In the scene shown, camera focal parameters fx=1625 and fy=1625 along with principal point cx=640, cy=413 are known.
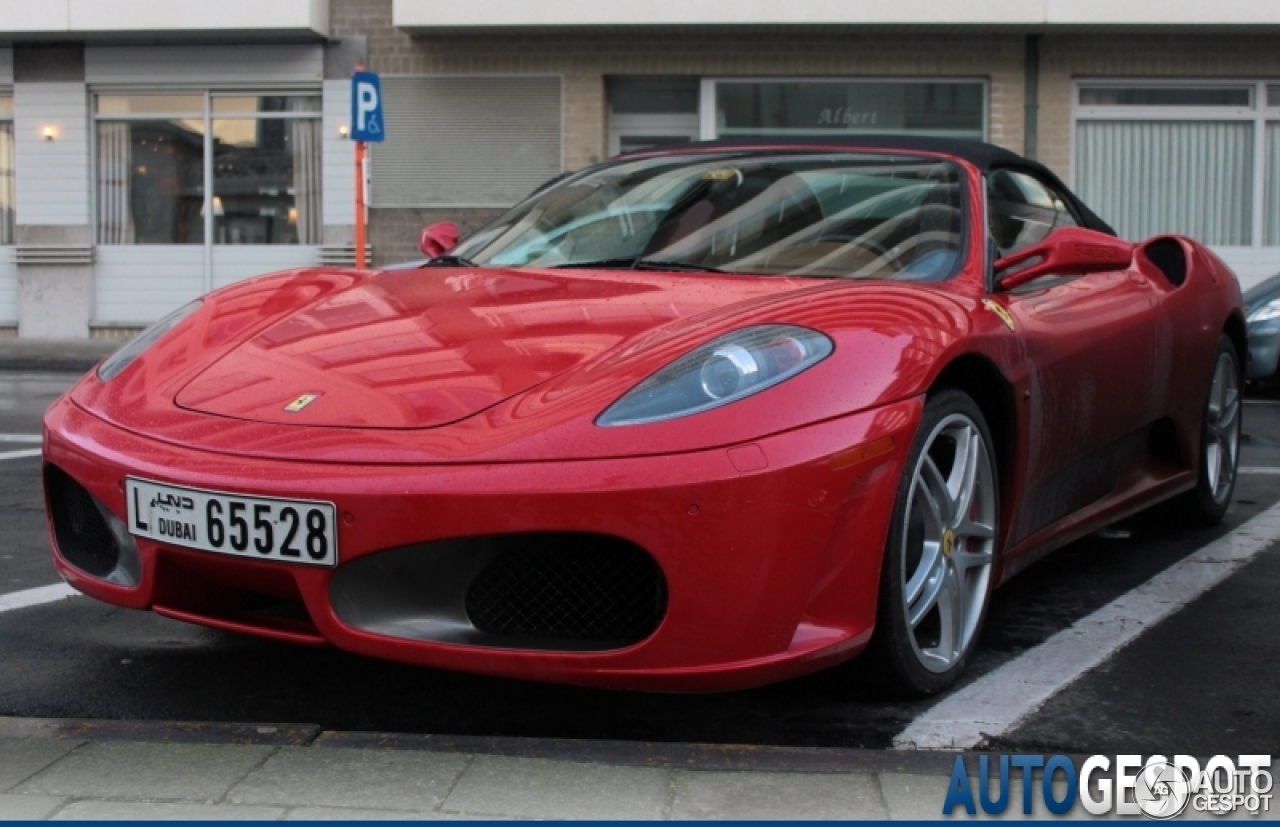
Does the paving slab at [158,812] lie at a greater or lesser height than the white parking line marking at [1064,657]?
greater

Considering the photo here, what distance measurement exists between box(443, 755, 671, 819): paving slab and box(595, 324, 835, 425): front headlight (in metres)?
0.59

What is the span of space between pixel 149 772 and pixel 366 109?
11.3 metres

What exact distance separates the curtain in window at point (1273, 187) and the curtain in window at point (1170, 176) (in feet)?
0.59

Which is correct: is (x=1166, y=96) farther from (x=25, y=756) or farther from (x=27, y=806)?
(x=27, y=806)

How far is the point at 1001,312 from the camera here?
357cm

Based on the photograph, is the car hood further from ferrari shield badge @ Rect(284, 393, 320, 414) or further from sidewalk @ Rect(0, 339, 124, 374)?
sidewalk @ Rect(0, 339, 124, 374)

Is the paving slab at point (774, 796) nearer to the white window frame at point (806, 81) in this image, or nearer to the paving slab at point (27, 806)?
the paving slab at point (27, 806)

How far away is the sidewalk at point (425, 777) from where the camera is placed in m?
2.51

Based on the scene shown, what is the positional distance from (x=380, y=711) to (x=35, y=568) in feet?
5.95

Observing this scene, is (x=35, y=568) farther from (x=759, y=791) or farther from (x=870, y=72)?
(x=870, y=72)

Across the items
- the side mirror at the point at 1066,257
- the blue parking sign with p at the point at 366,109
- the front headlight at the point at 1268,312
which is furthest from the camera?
the blue parking sign with p at the point at 366,109

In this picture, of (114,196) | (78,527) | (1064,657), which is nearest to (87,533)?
(78,527)

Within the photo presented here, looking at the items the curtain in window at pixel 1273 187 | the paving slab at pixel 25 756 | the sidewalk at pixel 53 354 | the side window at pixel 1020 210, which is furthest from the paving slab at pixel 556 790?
the curtain in window at pixel 1273 187

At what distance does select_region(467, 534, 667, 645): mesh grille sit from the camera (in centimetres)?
278
